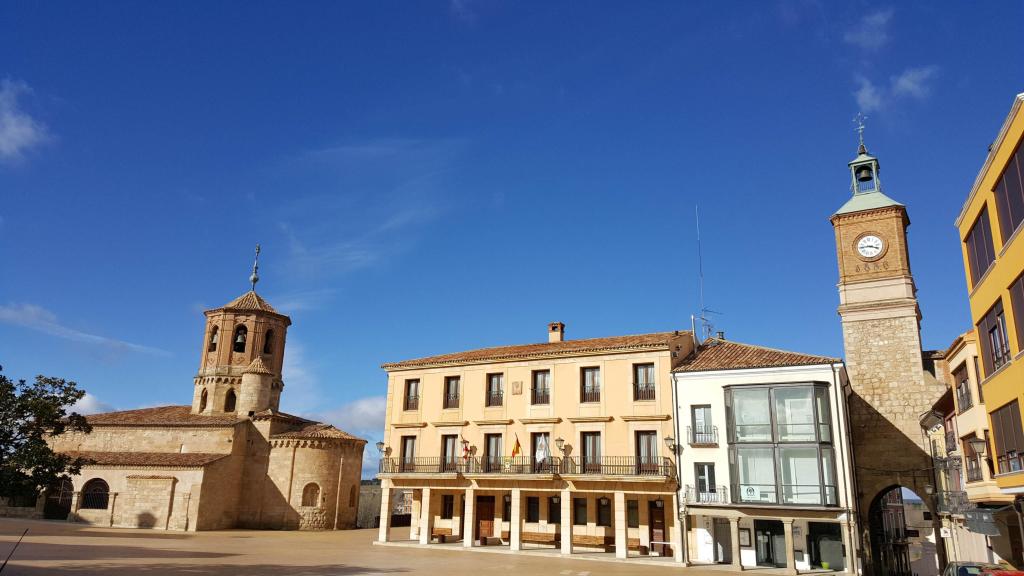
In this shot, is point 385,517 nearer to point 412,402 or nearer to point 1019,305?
point 412,402

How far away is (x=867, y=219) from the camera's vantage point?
36.5m

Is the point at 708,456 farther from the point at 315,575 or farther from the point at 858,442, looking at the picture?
the point at 315,575

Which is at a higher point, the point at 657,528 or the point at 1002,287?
the point at 1002,287

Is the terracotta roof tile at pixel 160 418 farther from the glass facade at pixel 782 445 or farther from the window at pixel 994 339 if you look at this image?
the window at pixel 994 339

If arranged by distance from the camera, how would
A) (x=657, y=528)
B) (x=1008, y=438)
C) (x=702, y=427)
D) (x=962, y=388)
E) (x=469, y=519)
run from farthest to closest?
(x=469, y=519)
(x=657, y=528)
(x=702, y=427)
(x=962, y=388)
(x=1008, y=438)

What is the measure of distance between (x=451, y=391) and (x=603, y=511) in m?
9.99

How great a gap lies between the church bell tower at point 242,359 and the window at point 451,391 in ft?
68.6

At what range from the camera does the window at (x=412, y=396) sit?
3741 centimetres

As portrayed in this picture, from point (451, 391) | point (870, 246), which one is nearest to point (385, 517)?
point (451, 391)

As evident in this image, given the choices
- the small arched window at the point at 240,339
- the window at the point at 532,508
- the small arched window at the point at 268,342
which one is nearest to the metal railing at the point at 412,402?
the window at the point at 532,508

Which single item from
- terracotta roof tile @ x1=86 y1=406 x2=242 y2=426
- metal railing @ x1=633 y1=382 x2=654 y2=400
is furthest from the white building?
terracotta roof tile @ x1=86 y1=406 x2=242 y2=426

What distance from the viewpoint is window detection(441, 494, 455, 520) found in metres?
37.0

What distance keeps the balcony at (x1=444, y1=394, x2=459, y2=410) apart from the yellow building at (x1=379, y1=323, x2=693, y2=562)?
6 cm

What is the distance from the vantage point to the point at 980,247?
19250 millimetres
